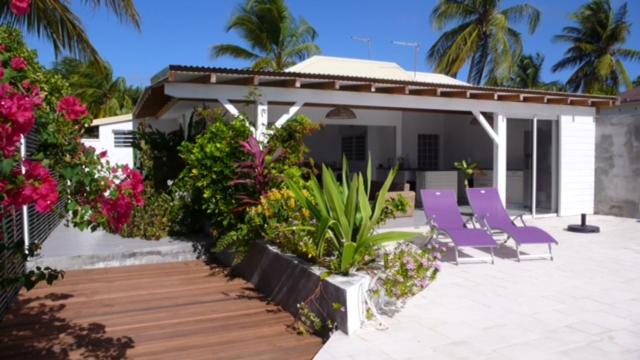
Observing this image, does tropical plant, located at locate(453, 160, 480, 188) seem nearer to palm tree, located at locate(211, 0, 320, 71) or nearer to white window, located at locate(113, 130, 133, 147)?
white window, located at locate(113, 130, 133, 147)

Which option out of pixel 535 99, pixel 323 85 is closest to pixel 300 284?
pixel 323 85

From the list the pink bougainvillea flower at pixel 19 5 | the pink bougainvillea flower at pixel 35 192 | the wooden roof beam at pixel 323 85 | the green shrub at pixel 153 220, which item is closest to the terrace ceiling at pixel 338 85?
the wooden roof beam at pixel 323 85

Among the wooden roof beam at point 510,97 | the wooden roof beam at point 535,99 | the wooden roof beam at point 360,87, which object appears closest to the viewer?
the wooden roof beam at point 360,87

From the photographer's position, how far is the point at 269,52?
81.0ft

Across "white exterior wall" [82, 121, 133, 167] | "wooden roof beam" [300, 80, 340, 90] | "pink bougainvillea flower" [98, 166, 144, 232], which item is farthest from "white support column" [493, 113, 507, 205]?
"white exterior wall" [82, 121, 133, 167]

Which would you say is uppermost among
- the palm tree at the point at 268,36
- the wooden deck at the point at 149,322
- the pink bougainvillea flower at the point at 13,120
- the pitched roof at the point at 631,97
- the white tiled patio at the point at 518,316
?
the palm tree at the point at 268,36

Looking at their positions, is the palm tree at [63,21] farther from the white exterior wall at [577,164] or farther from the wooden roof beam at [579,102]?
the white exterior wall at [577,164]

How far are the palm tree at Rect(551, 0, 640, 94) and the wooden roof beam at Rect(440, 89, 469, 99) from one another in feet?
80.0

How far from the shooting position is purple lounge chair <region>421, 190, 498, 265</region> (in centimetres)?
684

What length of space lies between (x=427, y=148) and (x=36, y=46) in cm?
1161

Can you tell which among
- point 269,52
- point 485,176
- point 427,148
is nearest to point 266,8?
point 269,52

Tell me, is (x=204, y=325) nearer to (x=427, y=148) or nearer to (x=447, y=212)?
(x=447, y=212)

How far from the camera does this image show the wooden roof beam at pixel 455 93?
31.8ft

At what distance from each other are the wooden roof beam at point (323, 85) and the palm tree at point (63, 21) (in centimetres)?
298
